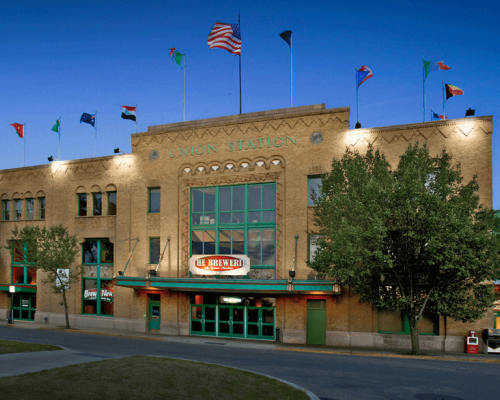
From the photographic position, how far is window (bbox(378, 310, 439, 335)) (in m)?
25.7

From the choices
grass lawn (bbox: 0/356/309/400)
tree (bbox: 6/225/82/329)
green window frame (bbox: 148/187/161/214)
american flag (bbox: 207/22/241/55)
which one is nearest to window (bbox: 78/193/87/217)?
tree (bbox: 6/225/82/329)

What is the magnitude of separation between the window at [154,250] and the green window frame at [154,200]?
2.16m

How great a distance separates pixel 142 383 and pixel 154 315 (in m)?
20.1

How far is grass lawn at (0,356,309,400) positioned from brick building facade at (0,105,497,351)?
1217 centimetres

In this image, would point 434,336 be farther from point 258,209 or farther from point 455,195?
point 258,209

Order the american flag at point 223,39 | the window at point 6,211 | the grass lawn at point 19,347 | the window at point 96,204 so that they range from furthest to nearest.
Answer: the window at point 6,211, the window at point 96,204, the american flag at point 223,39, the grass lawn at point 19,347

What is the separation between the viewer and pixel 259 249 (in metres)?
29.5

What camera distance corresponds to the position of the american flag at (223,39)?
3103 cm

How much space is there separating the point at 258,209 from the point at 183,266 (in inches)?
267

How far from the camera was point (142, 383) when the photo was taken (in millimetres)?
12766

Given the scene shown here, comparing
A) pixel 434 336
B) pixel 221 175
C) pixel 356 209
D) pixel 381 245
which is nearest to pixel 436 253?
pixel 381 245

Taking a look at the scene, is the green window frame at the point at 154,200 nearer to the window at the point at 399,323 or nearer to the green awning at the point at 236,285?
the green awning at the point at 236,285

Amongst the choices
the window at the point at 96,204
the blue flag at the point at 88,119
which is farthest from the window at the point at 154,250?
the blue flag at the point at 88,119

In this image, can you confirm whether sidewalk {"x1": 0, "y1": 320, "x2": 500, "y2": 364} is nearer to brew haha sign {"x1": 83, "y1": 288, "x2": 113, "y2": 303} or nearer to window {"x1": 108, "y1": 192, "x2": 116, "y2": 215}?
brew haha sign {"x1": 83, "y1": 288, "x2": 113, "y2": 303}
